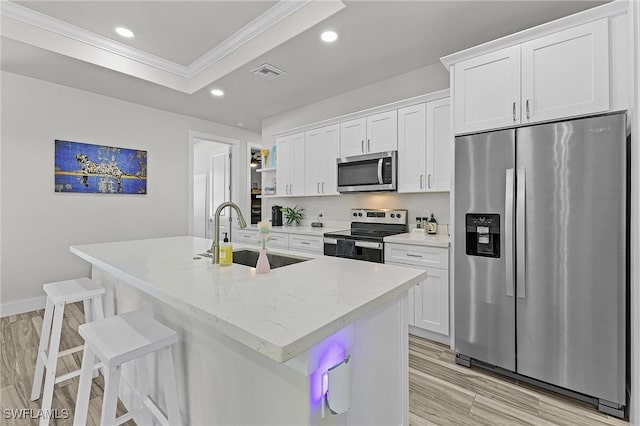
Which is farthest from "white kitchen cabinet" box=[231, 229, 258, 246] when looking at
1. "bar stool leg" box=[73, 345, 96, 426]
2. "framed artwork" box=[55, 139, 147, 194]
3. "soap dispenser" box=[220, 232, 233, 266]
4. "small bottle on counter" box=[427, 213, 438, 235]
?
"bar stool leg" box=[73, 345, 96, 426]

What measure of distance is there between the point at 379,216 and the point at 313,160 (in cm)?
114

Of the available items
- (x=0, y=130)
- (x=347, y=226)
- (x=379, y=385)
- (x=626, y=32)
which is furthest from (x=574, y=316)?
(x=0, y=130)

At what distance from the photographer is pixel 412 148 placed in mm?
2992

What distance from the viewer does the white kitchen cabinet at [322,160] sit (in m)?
3.63

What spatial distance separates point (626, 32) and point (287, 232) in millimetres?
3235

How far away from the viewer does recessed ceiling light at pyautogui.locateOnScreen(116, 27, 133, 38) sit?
2.73 m

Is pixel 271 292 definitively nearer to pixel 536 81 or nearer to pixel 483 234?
pixel 483 234

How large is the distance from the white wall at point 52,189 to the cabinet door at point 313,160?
2244 mm

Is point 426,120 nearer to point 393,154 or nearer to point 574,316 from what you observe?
point 393,154

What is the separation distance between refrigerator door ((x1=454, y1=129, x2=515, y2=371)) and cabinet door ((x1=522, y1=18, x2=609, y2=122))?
264mm

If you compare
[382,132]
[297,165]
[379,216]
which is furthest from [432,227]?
[297,165]

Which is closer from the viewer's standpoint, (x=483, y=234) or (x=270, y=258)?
(x=270, y=258)

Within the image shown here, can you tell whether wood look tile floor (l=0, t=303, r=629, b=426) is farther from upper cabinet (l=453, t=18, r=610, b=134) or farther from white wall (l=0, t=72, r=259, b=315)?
upper cabinet (l=453, t=18, r=610, b=134)

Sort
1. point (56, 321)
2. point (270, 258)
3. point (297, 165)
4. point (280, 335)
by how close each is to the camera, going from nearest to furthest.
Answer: point (280, 335)
point (56, 321)
point (270, 258)
point (297, 165)
